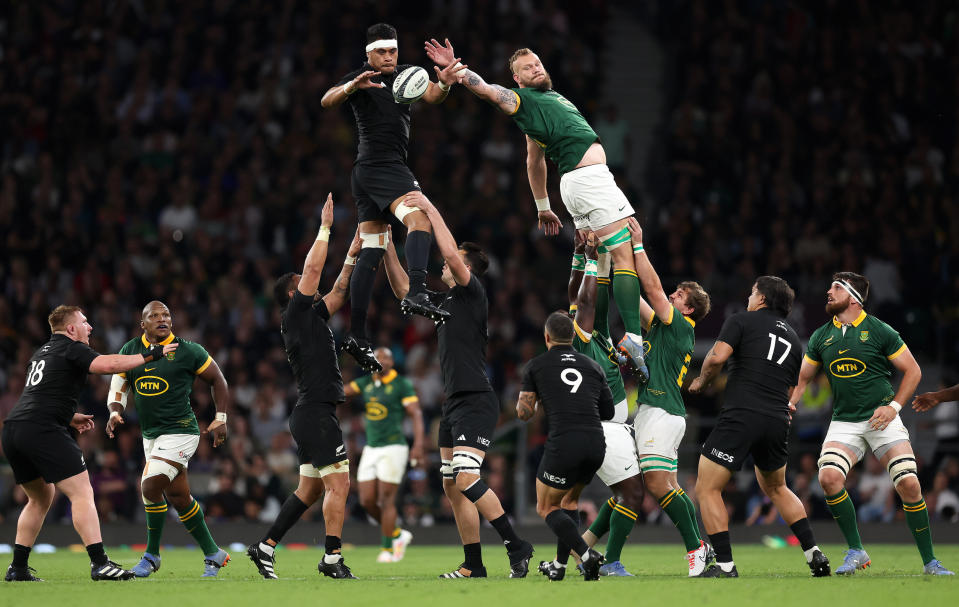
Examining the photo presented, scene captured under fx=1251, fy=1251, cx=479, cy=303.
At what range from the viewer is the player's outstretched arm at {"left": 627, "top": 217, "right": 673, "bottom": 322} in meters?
10.9

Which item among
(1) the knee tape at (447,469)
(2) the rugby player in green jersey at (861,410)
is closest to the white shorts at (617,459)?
(1) the knee tape at (447,469)

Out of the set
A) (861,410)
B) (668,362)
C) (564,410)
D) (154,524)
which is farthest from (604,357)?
(154,524)

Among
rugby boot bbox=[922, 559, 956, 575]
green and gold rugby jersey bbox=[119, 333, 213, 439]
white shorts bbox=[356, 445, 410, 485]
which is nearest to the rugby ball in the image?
green and gold rugby jersey bbox=[119, 333, 213, 439]

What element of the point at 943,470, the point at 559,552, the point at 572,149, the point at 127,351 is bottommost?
the point at 943,470

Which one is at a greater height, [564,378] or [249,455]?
[564,378]

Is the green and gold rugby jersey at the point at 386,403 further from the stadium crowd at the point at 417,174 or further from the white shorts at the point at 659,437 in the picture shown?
the white shorts at the point at 659,437

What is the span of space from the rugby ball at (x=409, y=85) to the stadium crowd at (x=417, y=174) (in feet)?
29.7

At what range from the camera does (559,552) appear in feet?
33.3

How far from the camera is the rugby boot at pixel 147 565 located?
1119 centimetres

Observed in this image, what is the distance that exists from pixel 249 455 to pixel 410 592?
10091 mm

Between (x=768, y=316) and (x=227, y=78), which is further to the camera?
(x=227, y=78)

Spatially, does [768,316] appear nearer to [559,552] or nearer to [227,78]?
[559,552]

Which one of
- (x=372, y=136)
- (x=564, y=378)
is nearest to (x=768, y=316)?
(x=564, y=378)

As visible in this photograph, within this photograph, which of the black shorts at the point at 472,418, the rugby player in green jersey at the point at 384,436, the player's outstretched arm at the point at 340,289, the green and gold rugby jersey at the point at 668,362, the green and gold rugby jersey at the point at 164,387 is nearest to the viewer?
the black shorts at the point at 472,418
